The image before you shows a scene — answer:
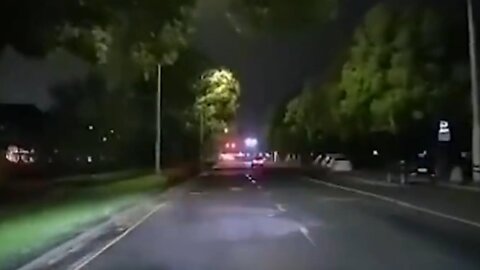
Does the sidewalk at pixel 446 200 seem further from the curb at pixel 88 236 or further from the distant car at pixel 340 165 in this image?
the distant car at pixel 340 165

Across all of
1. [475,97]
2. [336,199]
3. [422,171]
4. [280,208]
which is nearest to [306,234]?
[280,208]

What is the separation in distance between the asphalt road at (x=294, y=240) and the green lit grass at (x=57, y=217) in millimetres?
1326

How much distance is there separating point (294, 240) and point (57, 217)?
659 cm

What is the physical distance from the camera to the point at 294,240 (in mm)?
19875

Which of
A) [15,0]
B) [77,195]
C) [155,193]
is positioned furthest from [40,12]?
[155,193]

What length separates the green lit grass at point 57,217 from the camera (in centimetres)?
1700

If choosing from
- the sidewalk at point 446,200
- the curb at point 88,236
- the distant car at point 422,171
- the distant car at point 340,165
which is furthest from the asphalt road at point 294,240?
the distant car at point 340,165

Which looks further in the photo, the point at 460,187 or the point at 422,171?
the point at 422,171

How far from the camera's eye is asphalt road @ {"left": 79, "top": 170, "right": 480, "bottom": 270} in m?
15.6

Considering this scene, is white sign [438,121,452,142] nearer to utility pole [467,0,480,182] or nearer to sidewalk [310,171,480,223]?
utility pole [467,0,480,182]

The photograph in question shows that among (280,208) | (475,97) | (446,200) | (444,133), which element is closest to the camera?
(280,208)

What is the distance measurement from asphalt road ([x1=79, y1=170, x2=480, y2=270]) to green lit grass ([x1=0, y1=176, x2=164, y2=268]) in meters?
1.33

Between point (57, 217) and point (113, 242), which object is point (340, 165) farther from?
point (113, 242)

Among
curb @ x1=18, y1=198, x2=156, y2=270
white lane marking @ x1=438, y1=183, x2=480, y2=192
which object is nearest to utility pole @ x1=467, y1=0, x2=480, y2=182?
white lane marking @ x1=438, y1=183, x2=480, y2=192
